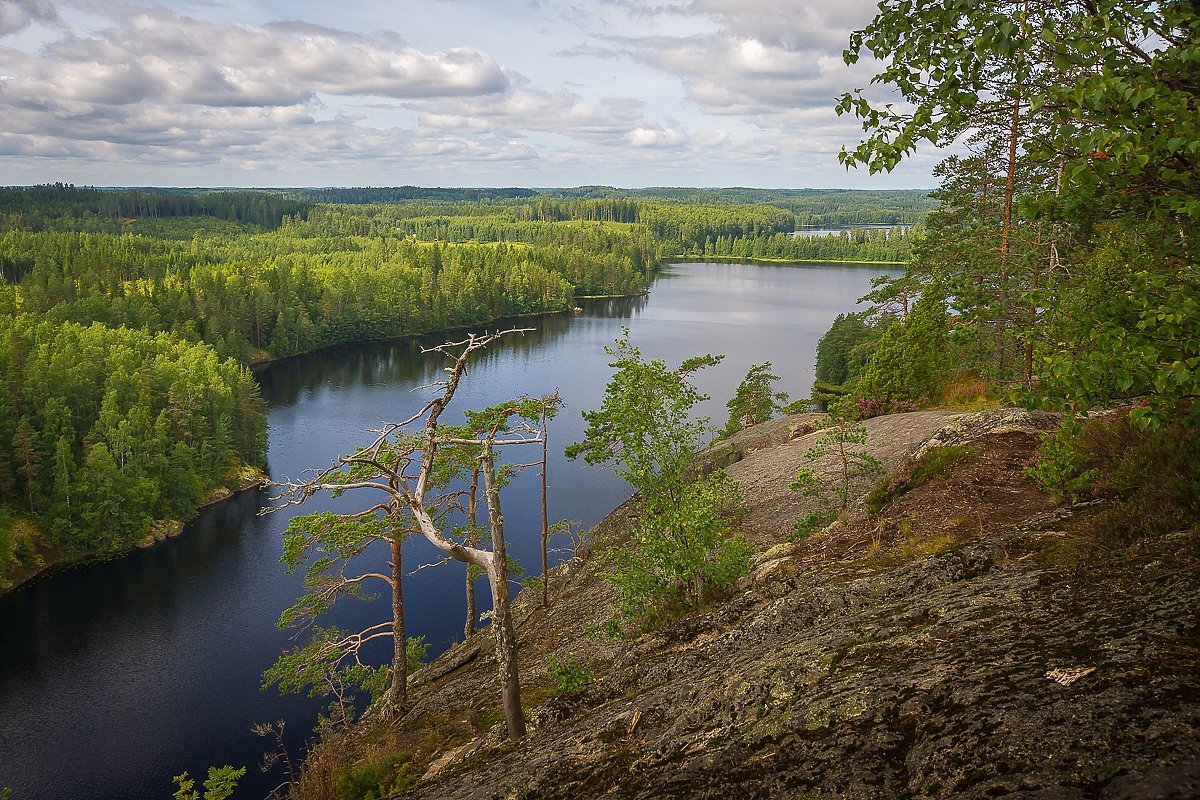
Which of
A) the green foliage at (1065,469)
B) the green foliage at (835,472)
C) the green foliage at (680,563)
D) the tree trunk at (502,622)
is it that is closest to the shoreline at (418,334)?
the green foliage at (835,472)

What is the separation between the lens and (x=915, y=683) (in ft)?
16.6

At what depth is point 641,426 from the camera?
1394cm

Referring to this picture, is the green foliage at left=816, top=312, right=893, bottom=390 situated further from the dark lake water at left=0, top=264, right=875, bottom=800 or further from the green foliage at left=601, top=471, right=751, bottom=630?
the green foliage at left=601, top=471, right=751, bottom=630

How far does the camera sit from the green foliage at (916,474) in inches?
465

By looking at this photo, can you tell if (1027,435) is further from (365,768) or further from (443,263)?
(443,263)

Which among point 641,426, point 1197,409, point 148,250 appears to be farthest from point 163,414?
point 148,250

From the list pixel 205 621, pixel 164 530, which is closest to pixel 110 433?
pixel 164 530

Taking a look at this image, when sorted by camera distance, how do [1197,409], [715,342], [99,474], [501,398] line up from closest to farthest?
[1197,409] → [99,474] → [501,398] → [715,342]

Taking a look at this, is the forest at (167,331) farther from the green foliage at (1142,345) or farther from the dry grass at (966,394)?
the green foliage at (1142,345)

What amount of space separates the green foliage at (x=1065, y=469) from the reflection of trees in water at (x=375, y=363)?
6769 centimetres

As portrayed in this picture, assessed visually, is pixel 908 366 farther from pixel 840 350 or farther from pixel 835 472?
pixel 840 350

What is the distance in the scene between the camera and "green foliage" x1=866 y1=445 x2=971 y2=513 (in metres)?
11.8

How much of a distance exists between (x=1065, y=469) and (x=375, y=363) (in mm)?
88152

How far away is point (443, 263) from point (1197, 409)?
13988 centimetres
